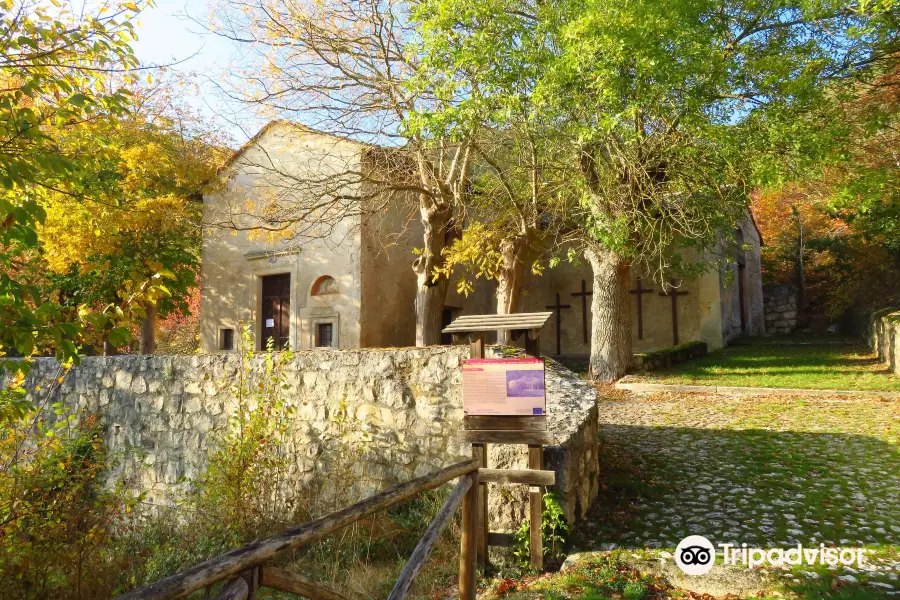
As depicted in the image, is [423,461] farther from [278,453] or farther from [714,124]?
[714,124]

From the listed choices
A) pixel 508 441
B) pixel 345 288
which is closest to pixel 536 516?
pixel 508 441

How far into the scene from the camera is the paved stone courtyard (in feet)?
14.1

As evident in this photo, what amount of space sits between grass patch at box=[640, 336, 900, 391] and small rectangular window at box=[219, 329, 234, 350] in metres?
11.3

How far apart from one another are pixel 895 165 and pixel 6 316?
14.0 meters

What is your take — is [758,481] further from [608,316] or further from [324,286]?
[324,286]

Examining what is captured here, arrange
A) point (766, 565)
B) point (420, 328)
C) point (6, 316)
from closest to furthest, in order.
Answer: point (6, 316) → point (766, 565) → point (420, 328)

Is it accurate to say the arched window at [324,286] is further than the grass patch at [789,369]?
Yes

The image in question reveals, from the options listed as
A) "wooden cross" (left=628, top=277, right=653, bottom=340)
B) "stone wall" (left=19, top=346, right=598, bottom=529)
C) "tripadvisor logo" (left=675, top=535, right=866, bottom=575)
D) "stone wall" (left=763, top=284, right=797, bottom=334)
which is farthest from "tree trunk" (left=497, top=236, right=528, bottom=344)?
"stone wall" (left=763, top=284, right=797, bottom=334)

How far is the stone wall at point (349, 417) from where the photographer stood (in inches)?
200

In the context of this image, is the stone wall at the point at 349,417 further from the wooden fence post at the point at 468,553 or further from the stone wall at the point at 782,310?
the stone wall at the point at 782,310

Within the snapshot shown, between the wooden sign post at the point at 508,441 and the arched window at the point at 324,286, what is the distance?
999 centimetres

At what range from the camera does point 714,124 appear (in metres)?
8.84

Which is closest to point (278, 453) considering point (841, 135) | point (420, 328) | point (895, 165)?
point (420, 328)

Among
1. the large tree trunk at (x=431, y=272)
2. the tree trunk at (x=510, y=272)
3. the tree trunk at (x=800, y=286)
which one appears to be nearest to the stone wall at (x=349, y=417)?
the large tree trunk at (x=431, y=272)
